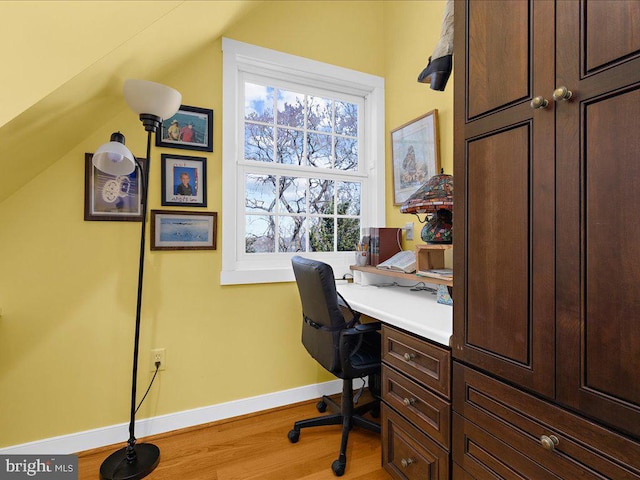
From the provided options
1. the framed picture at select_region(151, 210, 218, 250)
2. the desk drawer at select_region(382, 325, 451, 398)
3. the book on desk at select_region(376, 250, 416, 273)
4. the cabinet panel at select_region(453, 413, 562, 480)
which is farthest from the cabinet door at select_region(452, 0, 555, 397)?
the framed picture at select_region(151, 210, 218, 250)

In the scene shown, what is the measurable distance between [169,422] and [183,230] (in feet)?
3.75

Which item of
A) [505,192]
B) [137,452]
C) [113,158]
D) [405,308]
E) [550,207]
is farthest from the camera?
[137,452]

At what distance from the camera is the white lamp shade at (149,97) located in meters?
1.38

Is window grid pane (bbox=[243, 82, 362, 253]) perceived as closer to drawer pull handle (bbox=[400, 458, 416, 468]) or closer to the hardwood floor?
the hardwood floor

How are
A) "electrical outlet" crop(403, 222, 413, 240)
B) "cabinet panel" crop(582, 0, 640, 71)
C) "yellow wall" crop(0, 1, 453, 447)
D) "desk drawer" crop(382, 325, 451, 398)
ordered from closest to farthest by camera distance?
"cabinet panel" crop(582, 0, 640, 71) < "desk drawer" crop(382, 325, 451, 398) < "yellow wall" crop(0, 1, 453, 447) < "electrical outlet" crop(403, 222, 413, 240)

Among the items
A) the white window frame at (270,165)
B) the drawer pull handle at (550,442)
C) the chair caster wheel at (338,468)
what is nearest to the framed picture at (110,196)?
the white window frame at (270,165)

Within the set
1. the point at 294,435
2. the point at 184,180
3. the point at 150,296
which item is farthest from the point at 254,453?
the point at 184,180

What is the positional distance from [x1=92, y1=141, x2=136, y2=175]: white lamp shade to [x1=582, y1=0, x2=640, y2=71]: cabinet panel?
1.63m

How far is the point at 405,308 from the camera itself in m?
1.53

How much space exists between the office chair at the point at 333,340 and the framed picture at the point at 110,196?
3.25 ft

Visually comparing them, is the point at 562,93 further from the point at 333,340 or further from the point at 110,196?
the point at 110,196

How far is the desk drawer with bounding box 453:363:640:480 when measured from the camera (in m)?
0.70

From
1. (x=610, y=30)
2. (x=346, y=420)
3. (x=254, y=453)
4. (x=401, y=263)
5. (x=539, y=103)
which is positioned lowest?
(x=254, y=453)

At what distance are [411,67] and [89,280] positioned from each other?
2.48 meters
